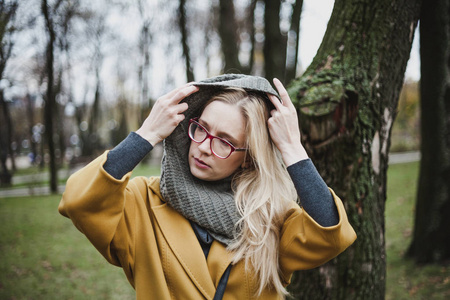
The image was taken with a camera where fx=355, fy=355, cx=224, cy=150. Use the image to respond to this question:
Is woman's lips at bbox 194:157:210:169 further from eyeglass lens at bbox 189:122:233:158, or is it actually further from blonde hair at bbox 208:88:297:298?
blonde hair at bbox 208:88:297:298

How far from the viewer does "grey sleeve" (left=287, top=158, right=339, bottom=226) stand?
1713 mm

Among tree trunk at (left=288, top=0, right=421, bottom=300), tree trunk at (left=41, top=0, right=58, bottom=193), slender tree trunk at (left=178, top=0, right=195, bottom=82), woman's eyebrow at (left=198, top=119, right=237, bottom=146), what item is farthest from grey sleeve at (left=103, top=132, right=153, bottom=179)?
tree trunk at (left=41, top=0, right=58, bottom=193)

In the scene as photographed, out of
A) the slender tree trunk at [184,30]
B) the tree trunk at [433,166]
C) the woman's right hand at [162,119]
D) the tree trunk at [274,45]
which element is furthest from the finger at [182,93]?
the slender tree trunk at [184,30]

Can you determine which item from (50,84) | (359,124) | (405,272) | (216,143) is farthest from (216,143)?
(50,84)

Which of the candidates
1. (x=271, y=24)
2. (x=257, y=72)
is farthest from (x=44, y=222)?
(x=257, y=72)

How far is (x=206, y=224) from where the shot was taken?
1822 millimetres

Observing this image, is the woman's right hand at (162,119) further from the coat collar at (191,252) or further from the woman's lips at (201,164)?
the coat collar at (191,252)

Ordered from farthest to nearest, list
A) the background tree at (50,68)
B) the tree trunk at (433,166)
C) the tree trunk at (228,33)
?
1. the background tree at (50,68)
2. the tree trunk at (228,33)
3. the tree trunk at (433,166)

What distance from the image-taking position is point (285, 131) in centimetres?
186

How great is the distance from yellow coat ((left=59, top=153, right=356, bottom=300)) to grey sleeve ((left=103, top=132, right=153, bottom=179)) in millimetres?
37

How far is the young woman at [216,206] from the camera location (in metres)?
1.69

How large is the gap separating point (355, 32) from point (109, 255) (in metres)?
2.29

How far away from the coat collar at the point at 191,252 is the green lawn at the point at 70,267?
157 inches

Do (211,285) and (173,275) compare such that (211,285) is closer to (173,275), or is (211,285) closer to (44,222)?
(173,275)
